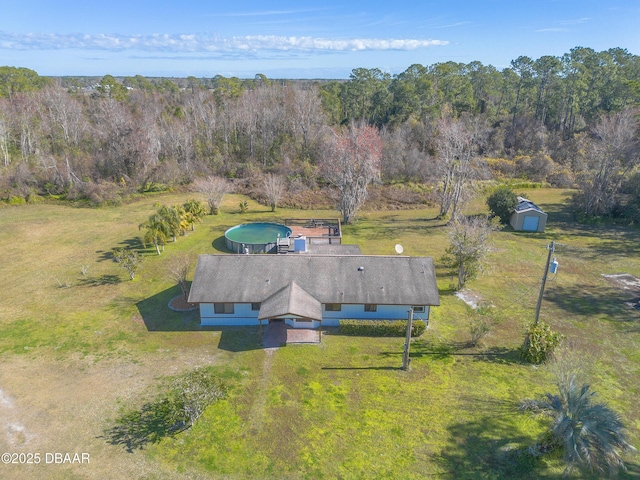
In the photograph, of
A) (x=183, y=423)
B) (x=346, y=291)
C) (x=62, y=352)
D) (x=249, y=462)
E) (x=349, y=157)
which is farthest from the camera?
(x=349, y=157)

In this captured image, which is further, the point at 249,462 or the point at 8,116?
the point at 8,116

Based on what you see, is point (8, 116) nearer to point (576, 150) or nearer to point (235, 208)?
point (235, 208)

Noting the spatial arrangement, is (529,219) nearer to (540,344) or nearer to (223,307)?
(540,344)

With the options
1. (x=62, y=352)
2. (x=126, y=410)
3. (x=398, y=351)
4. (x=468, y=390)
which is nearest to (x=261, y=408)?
(x=126, y=410)

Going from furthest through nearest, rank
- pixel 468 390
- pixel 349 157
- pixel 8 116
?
pixel 8 116
pixel 349 157
pixel 468 390

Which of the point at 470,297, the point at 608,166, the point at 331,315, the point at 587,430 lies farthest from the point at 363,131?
the point at 587,430

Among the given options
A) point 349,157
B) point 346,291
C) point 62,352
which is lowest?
point 62,352

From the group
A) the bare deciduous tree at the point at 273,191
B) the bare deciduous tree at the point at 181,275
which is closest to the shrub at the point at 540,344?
the bare deciduous tree at the point at 181,275
